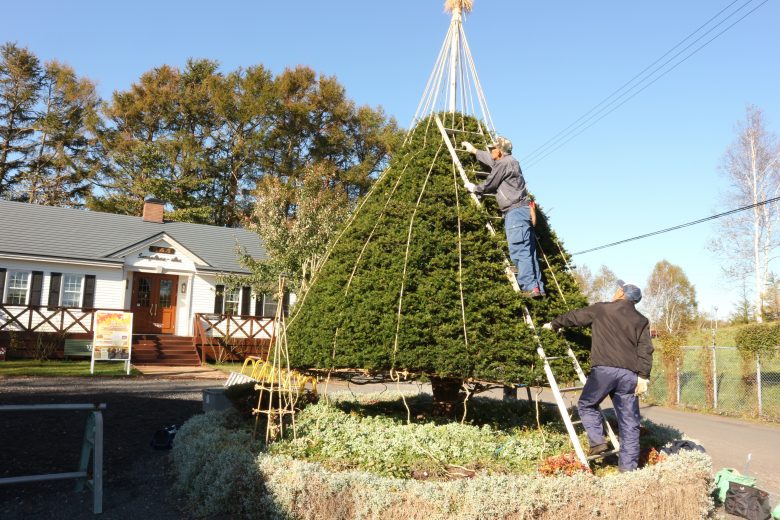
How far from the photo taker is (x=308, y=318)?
682cm

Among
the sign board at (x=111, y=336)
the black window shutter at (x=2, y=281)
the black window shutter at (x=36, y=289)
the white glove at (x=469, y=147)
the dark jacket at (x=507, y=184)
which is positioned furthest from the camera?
the black window shutter at (x=36, y=289)

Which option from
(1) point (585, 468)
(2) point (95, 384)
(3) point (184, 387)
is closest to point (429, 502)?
(1) point (585, 468)

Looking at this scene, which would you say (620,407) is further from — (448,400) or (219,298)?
(219,298)

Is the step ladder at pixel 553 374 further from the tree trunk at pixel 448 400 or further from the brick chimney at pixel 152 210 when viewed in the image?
the brick chimney at pixel 152 210

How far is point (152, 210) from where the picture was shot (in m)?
27.0

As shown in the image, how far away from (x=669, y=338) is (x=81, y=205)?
3705 cm

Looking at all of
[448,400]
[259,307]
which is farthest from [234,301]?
[448,400]

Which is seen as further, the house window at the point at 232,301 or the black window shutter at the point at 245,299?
the black window shutter at the point at 245,299

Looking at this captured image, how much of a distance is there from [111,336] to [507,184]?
14828 mm

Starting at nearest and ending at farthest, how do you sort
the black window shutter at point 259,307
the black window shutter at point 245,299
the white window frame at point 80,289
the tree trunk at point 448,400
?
the tree trunk at point 448,400 → the white window frame at point 80,289 → the black window shutter at point 245,299 → the black window shutter at point 259,307

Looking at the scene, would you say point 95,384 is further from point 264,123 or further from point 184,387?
point 264,123

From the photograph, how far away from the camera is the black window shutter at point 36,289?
21.0 metres

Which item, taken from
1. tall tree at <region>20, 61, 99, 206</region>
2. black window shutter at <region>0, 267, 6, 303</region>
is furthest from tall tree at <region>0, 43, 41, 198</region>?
black window shutter at <region>0, 267, 6, 303</region>

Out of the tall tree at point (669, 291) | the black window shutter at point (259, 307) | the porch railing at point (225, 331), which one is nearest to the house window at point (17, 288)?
the porch railing at point (225, 331)
